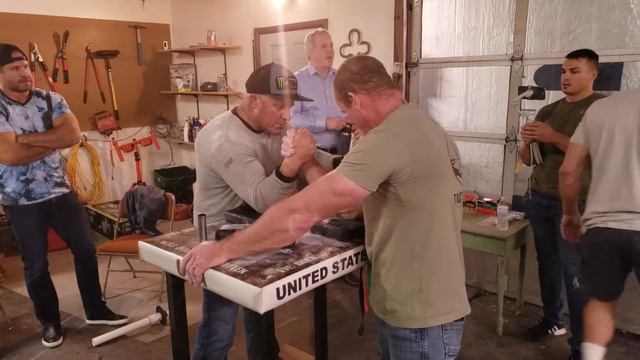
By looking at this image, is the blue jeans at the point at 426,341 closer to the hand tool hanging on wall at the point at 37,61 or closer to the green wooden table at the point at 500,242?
the green wooden table at the point at 500,242

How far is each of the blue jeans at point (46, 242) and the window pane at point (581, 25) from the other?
115 inches

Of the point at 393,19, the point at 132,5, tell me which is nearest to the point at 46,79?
the point at 132,5

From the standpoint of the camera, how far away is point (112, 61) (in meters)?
5.32

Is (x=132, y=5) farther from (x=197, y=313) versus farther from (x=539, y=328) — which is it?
(x=539, y=328)

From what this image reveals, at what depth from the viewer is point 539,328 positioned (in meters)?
2.83

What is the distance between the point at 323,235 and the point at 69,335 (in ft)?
6.95

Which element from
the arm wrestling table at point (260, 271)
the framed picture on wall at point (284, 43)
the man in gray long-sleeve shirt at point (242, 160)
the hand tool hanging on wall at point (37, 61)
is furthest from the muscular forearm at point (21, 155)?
the hand tool hanging on wall at point (37, 61)

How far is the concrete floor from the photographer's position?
2.70 meters

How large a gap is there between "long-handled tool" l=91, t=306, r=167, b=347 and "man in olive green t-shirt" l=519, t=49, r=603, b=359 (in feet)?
7.26

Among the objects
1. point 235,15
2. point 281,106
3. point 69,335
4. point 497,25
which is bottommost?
point 69,335

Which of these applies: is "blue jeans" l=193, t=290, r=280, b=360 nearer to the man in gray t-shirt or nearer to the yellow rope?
the man in gray t-shirt

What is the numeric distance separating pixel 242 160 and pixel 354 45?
8.10 feet

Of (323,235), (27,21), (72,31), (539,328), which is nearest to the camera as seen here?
(323,235)

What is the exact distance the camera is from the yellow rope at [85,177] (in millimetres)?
5031
